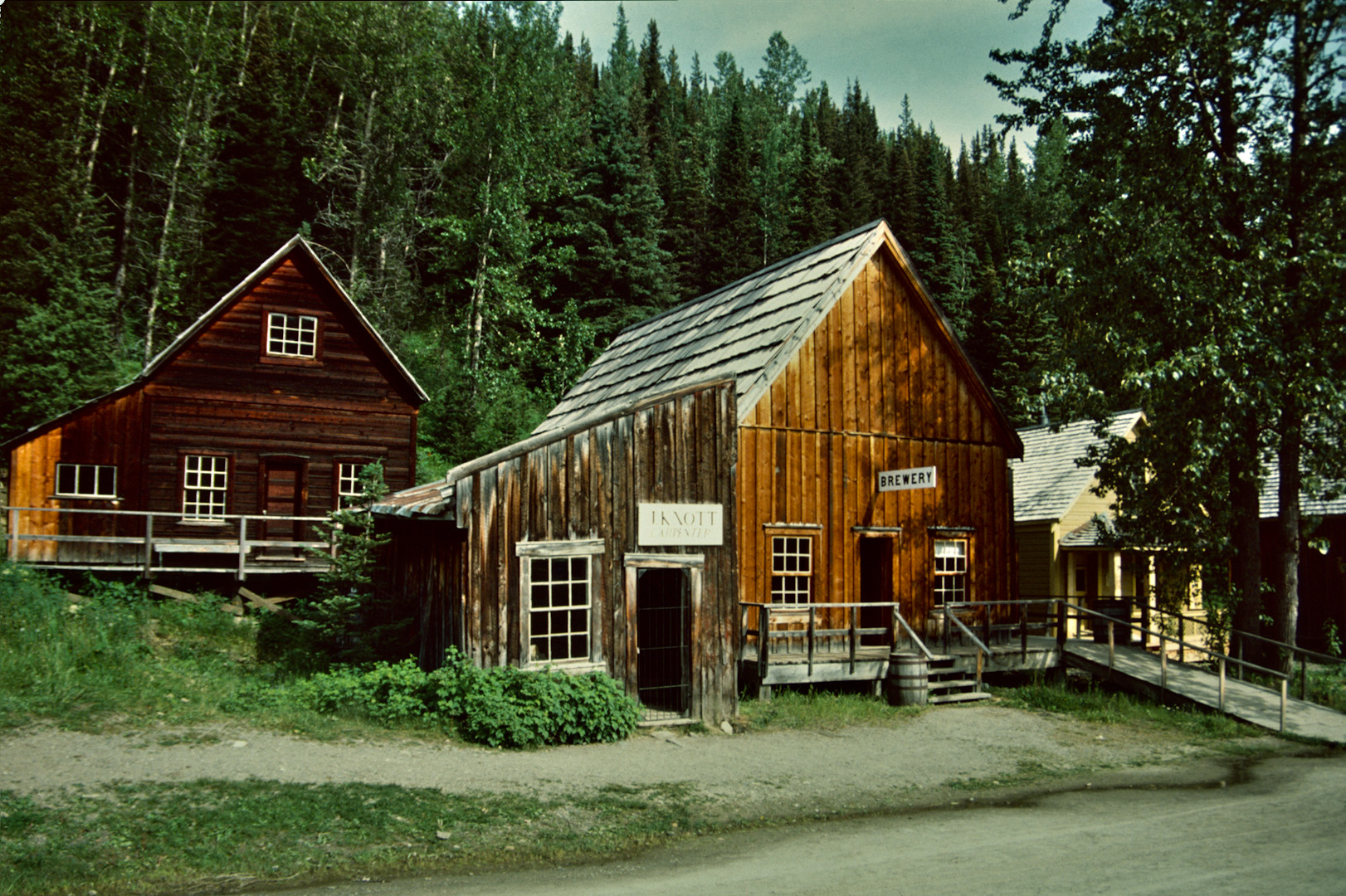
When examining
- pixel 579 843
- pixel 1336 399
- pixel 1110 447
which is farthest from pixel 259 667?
pixel 1336 399

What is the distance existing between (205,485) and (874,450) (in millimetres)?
16035

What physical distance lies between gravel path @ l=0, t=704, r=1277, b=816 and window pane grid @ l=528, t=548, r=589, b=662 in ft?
5.20

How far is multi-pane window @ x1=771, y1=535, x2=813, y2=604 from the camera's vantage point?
17.7 metres

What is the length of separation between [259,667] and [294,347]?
11157 millimetres

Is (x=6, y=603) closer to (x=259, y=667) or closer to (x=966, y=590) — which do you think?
(x=259, y=667)

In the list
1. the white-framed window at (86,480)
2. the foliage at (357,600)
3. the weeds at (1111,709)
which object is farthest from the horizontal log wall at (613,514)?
the white-framed window at (86,480)

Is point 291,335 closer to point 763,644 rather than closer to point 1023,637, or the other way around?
point 763,644

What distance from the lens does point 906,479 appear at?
18266 mm

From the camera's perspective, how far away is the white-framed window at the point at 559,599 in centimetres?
1380

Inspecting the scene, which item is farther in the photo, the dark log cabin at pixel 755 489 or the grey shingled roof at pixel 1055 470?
the grey shingled roof at pixel 1055 470

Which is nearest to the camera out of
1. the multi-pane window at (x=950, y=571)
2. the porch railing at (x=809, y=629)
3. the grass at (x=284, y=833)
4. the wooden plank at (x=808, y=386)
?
the grass at (x=284, y=833)

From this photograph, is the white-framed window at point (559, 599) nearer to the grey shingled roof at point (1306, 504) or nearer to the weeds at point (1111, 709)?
the weeds at point (1111, 709)

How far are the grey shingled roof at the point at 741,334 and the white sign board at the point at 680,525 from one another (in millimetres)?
2272

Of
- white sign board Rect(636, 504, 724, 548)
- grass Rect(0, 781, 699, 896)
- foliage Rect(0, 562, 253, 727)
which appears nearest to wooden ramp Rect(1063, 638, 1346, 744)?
white sign board Rect(636, 504, 724, 548)
